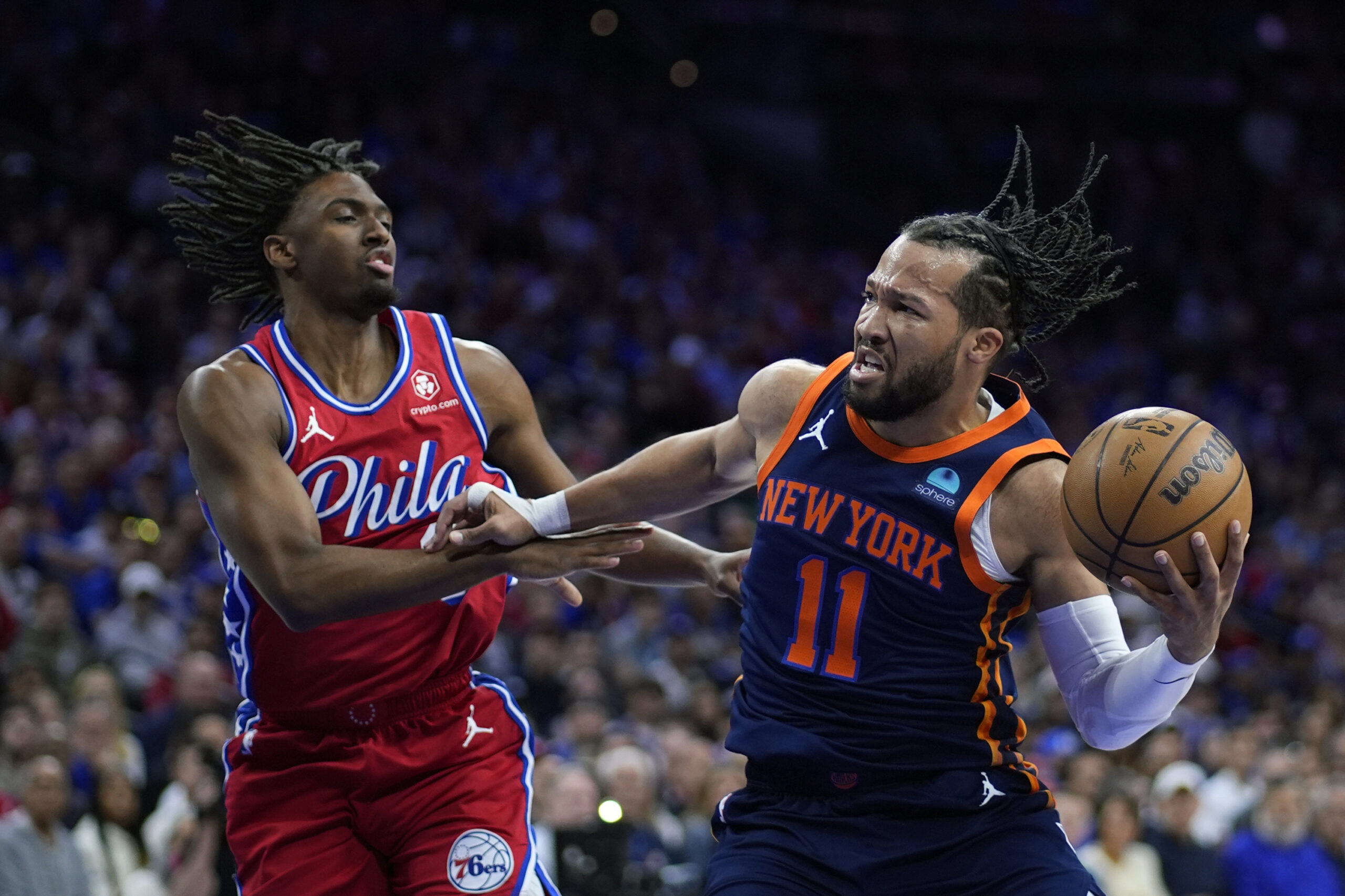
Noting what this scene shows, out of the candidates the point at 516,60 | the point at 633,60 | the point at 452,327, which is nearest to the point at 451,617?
the point at 452,327

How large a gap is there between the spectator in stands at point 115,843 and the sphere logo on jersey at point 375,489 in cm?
388

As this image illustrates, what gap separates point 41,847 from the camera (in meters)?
6.62

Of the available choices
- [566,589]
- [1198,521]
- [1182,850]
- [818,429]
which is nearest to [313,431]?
[566,589]

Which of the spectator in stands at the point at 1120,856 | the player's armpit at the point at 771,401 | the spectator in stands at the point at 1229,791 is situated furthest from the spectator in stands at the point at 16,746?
the spectator in stands at the point at 1229,791

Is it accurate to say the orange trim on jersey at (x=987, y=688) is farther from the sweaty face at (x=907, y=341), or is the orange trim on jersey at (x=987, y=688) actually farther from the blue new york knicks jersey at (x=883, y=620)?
the sweaty face at (x=907, y=341)

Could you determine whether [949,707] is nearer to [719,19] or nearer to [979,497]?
[979,497]

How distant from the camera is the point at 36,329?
10453mm

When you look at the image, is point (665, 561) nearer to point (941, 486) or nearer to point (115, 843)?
point (941, 486)

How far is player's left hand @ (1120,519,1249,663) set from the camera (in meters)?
3.02

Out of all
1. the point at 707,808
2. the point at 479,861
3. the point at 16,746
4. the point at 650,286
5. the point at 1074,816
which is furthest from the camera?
the point at 650,286

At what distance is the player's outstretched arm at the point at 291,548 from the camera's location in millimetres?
3600

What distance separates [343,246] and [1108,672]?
2.21 m

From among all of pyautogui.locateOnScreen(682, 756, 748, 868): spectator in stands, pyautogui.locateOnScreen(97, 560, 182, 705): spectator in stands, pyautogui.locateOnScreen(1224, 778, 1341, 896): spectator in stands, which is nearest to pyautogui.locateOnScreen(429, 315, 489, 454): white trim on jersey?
pyautogui.locateOnScreen(682, 756, 748, 868): spectator in stands

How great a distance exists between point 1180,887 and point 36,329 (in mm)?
8183
